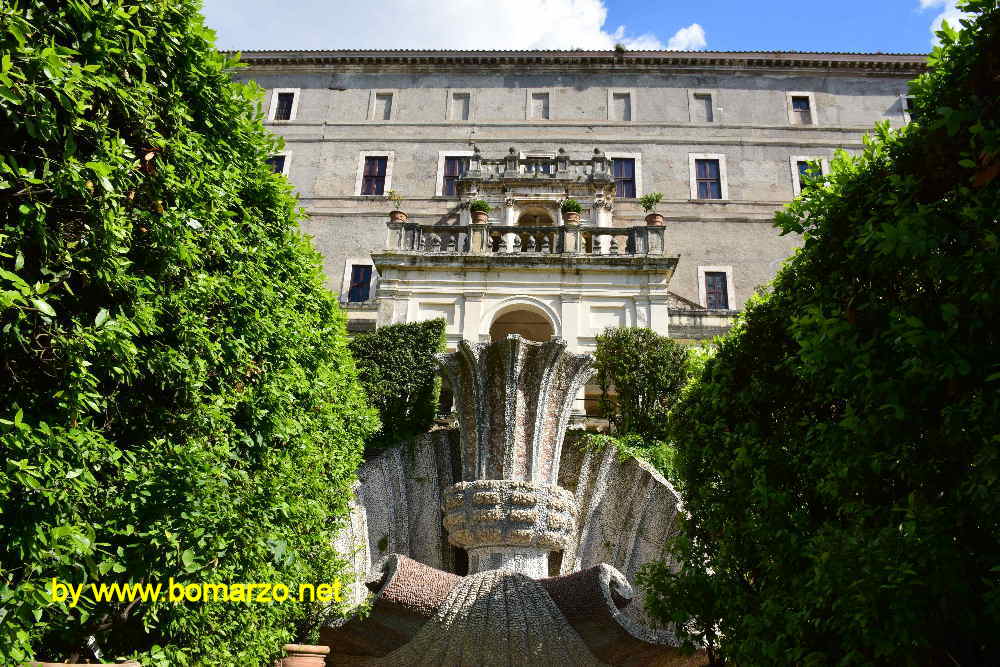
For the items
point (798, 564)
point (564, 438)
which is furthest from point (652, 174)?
point (798, 564)

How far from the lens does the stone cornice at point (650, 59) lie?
32688mm

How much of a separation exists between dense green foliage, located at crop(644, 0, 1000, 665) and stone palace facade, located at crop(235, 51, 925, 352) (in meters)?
20.6

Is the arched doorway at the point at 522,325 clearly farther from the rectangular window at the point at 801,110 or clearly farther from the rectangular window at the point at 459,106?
the rectangular window at the point at 801,110

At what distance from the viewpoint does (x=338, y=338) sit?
29.3ft

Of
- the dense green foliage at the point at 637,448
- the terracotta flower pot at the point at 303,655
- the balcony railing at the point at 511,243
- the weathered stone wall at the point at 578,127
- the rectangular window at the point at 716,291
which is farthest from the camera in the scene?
the weathered stone wall at the point at 578,127

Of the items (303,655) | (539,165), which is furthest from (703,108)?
(303,655)

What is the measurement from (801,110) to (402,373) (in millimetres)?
25869

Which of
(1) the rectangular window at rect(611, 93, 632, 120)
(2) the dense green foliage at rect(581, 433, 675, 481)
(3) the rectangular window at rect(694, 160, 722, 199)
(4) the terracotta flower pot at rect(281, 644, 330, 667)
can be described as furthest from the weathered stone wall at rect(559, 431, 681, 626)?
(1) the rectangular window at rect(611, 93, 632, 120)

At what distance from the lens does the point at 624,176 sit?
31.4 m

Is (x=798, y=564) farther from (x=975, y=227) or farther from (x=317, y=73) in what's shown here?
(x=317, y=73)

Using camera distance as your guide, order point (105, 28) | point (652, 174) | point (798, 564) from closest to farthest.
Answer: point (105, 28) < point (798, 564) < point (652, 174)

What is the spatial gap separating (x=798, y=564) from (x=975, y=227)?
2533mm

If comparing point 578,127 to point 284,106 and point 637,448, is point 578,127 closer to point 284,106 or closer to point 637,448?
point 284,106

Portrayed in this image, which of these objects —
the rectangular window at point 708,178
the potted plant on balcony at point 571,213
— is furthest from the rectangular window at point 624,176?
the potted plant on balcony at point 571,213
